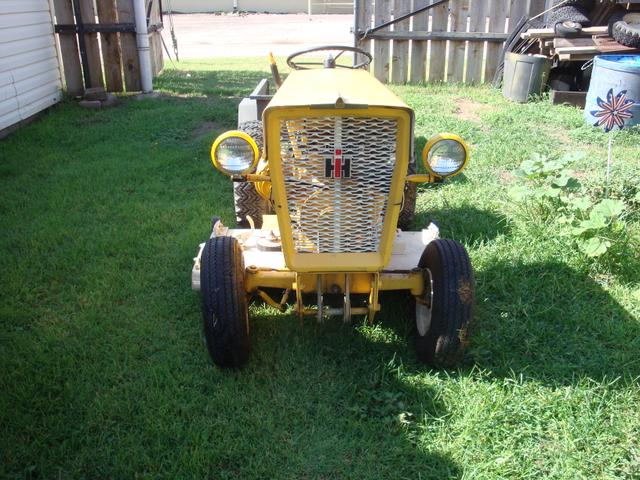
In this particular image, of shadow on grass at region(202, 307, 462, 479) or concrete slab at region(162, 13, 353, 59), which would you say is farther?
concrete slab at region(162, 13, 353, 59)

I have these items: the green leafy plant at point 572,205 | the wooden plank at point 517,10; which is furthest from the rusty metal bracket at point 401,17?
the green leafy plant at point 572,205

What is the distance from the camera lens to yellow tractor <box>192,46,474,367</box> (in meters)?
2.75

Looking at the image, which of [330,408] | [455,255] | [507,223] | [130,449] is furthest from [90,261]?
[507,223]

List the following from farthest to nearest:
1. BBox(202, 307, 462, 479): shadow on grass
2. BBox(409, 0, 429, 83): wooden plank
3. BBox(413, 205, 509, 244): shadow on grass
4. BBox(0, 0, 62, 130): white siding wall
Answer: BBox(409, 0, 429, 83): wooden plank, BBox(0, 0, 62, 130): white siding wall, BBox(413, 205, 509, 244): shadow on grass, BBox(202, 307, 462, 479): shadow on grass

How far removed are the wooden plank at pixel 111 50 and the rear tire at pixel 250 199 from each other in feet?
17.7

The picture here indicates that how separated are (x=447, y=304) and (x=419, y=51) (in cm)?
760

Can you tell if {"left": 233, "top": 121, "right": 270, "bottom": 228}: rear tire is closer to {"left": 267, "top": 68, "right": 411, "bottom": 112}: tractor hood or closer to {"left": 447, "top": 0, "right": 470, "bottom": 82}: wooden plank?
{"left": 267, "top": 68, "right": 411, "bottom": 112}: tractor hood

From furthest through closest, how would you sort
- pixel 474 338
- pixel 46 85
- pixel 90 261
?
1. pixel 46 85
2. pixel 90 261
3. pixel 474 338

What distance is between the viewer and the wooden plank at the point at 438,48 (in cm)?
948

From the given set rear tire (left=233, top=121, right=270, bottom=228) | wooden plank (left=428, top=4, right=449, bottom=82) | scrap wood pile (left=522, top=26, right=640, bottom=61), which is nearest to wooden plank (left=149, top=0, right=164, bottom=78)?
wooden plank (left=428, top=4, right=449, bottom=82)

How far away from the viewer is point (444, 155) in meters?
3.09

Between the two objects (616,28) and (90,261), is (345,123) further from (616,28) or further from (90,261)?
(616,28)

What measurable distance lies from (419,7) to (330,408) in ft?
26.5

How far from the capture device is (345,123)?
8.96ft
